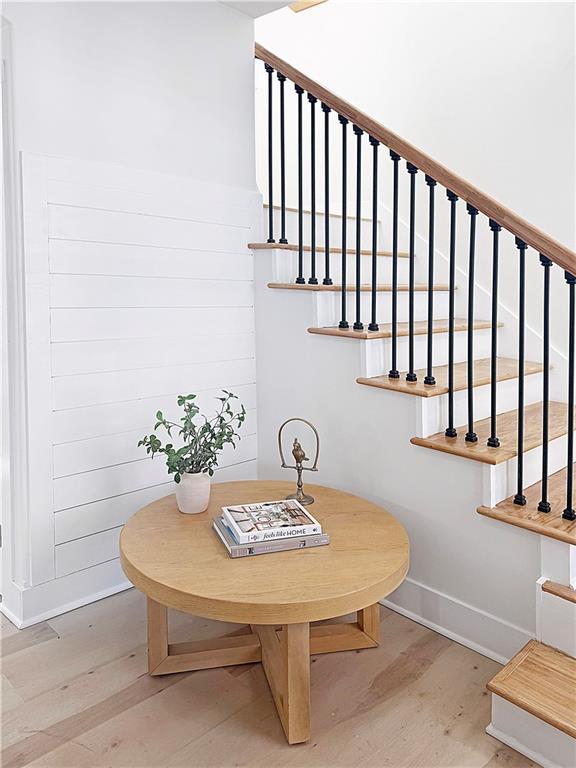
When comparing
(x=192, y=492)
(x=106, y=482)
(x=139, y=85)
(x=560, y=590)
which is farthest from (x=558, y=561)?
(x=139, y=85)

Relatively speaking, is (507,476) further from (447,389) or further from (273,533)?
(273,533)

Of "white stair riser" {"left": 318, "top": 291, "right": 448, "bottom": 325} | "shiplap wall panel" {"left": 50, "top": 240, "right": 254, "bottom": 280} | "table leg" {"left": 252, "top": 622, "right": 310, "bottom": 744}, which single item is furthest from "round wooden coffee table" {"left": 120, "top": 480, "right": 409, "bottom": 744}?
"shiplap wall panel" {"left": 50, "top": 240, "right": 254, "bottom": 280}

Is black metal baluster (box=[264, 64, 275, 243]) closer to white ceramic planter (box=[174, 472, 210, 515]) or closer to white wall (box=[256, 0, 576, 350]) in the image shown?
white wall (box=[256, 0, 576, 350])

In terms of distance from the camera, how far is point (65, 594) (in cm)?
229

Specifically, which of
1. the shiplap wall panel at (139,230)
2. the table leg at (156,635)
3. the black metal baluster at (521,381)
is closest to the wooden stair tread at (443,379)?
the black metal baluster at (521,381)

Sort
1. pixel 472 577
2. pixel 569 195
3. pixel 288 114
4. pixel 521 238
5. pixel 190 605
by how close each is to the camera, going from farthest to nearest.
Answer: pixel 288 114 → pixel 569 195 → pixel 472 577 → pixel 521 238 → pixel 190 605

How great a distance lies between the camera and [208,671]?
→ 1.92 metres

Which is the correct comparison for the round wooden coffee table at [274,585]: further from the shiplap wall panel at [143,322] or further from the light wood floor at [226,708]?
the shiplap wall panel at [143,322]

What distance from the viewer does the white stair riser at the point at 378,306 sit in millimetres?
2584

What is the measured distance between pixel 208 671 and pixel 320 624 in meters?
0.44

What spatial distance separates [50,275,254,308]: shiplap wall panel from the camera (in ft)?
7.27

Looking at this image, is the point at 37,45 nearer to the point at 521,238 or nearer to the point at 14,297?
the point at 14,297

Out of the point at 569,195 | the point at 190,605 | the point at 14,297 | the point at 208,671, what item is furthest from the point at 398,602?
the point at 569,195

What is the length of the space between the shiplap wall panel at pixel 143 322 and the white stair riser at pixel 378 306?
443mm
